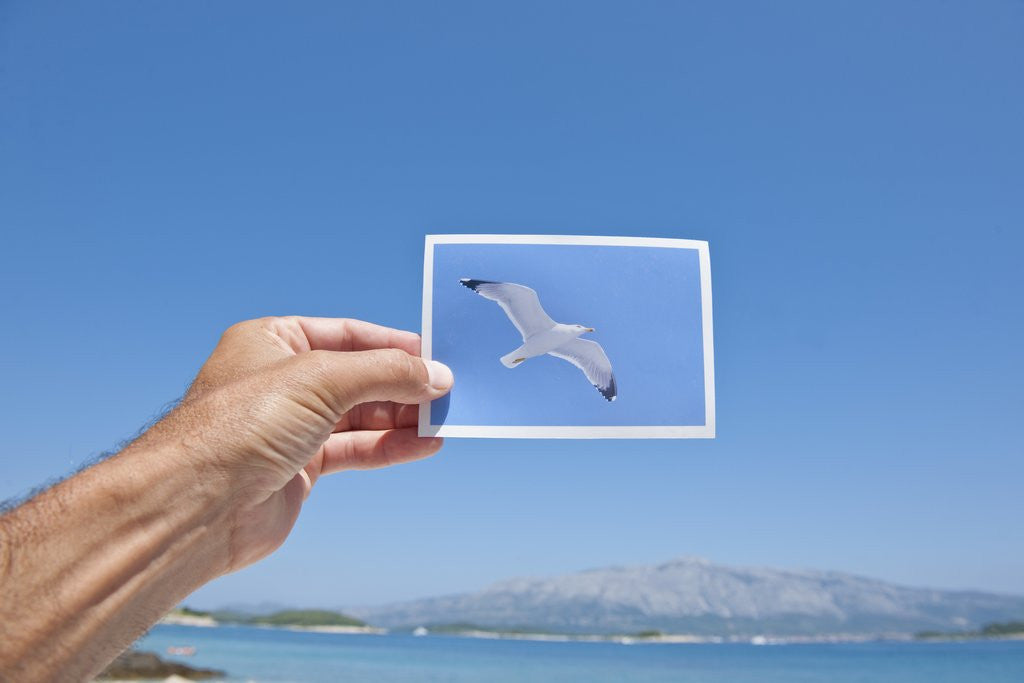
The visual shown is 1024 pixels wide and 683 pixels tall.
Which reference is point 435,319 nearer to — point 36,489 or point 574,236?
point 574,236

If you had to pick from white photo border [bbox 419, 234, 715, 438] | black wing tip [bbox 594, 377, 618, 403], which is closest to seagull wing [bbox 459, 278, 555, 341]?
white photo border [bbox 419, 234, 715, 438]

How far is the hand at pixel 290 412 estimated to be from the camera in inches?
59.8

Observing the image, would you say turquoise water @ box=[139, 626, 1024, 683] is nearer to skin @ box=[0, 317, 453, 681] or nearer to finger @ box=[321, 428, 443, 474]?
finger @ box=[321, 428, 443, 474]

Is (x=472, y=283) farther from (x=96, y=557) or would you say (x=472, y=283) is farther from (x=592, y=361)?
(x=96, y=557)

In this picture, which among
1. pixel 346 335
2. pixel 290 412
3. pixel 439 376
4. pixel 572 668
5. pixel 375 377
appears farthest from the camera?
pixel 572 668

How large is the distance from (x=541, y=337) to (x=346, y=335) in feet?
2.08

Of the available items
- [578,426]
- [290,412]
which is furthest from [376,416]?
[290,412]

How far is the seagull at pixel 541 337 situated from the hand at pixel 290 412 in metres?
0.27

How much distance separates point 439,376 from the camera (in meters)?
2.21

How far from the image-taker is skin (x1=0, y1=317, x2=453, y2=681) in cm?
117

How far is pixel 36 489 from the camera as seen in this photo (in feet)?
4.83

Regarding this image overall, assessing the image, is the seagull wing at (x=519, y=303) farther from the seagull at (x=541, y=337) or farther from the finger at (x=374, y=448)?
the finger at (x=374, y=448)

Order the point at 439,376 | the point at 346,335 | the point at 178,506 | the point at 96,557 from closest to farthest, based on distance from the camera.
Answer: the point at 96,557 < the point at 178,506 < the point at 439,376 < the point at 346,335

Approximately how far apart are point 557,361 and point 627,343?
231 mm
